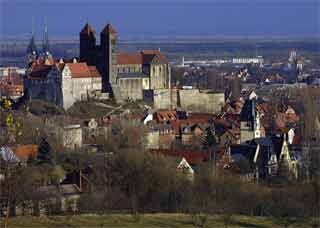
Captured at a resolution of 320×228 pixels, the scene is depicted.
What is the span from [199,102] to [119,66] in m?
5.17

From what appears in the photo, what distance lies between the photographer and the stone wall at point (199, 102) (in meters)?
42.6

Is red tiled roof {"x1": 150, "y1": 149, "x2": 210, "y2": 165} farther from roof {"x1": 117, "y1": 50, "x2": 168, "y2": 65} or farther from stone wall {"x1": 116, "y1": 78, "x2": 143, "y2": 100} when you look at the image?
roof {"x1": 117, "y1": 50, "x2": 168, "y2": 65}

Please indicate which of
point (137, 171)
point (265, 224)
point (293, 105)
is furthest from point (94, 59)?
point (265, 224)

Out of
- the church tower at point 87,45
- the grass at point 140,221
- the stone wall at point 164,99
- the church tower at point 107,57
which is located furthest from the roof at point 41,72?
the grass at point 140,221

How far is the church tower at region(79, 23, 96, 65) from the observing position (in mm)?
38062

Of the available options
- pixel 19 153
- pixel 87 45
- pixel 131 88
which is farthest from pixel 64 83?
pixel 19 153

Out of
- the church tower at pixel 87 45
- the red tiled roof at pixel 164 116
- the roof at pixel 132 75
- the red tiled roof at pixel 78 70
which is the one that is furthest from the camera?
the roof at pixel 132 75

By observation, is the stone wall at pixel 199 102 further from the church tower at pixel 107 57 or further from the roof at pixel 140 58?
the church tower at pixel 107 57

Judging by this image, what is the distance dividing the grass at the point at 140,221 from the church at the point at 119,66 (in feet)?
73.7

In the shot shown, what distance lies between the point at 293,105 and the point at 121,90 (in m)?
8.27

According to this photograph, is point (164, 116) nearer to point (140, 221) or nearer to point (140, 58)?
point (140, 58)

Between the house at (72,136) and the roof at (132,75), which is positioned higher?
the roof at (132,75)

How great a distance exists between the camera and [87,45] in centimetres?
3822

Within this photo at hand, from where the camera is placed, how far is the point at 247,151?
87.1ft
